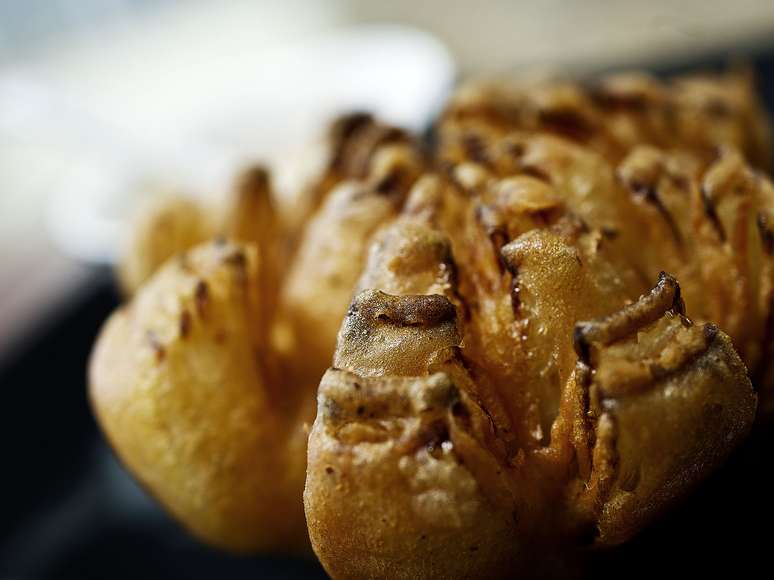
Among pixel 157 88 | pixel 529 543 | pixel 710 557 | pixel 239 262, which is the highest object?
pixel 239 262

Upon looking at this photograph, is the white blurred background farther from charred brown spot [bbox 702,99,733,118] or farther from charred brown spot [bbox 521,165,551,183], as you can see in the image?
charred brown spot [bbox 702,99,733,118]

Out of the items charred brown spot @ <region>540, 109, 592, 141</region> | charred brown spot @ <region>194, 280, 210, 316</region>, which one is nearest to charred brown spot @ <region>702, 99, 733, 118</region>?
charred brown spot @ <region>540, 109, 592, 141</region>

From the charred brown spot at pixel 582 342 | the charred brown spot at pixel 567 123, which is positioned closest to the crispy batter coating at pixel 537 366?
the charred brown spot at pixel 582 342

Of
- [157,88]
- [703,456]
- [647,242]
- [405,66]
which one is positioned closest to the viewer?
[703,456]

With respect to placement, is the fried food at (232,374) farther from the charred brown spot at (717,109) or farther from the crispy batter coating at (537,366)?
the charred brown spot at (717,109)

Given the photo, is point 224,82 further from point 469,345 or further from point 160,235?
point 469,345

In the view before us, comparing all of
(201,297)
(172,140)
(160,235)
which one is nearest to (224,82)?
(172,140)

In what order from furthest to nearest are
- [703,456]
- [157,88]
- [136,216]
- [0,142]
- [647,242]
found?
[157,88], [0,142], [136,216], [647,242], [703,456]

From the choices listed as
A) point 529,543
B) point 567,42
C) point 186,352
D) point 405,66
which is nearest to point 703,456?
point 529,543

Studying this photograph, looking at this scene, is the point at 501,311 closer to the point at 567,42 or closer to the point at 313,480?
the point at 313,480
